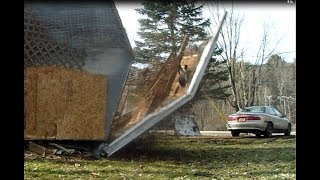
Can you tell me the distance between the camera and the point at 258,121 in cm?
385

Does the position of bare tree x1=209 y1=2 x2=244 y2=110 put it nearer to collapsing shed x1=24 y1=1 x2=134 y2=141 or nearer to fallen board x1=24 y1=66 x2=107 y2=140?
collapsing shed x1=24 y1=1 x2=134 y2=141

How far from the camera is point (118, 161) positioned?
3768 mm

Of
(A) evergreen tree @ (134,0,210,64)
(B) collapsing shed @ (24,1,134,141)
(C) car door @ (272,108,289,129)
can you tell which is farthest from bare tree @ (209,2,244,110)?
(B) collapsing shed @ (24,1,134,141)

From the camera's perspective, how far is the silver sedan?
377cm

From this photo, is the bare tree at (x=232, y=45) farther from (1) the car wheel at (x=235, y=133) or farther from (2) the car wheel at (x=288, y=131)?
(2) the car wheel at (x=288, y=131)

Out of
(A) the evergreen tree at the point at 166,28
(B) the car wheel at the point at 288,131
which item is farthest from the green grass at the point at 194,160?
(A) the evergreen tree at the point at 166,28

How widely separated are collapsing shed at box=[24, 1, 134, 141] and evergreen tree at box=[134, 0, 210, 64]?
143 mm

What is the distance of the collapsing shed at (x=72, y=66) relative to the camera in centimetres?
369

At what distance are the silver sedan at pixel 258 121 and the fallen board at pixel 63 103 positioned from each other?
1.06 metres

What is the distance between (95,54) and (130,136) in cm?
71

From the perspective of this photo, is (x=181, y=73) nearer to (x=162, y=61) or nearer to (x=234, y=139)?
(x=162, y=61)

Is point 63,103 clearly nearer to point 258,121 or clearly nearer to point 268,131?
point 258,121

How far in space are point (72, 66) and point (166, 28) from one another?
801mm
